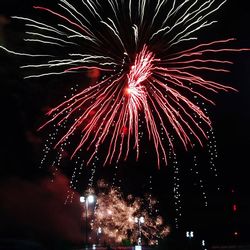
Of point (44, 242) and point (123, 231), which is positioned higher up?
point (123, 231)

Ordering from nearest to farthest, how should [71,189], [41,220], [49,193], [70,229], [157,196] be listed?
1. [41,220]
2. [49,193]
3. [70,229]
4. [71,189]
5. [157,196]

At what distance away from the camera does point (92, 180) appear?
146 ft

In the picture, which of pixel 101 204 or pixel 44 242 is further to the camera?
pixel 101 204

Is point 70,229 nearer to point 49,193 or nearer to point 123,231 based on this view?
point 49,193

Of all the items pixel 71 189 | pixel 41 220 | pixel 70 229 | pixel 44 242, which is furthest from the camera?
pixel 71 189

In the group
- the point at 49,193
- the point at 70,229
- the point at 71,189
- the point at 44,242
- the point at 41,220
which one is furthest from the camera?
the point at 71,189

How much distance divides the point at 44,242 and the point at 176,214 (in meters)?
29.3

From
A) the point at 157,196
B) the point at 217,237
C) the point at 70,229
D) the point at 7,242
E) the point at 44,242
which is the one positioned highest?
the point at 157,196

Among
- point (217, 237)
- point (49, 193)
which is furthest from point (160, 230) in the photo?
point (49, 193)

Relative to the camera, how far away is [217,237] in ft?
177

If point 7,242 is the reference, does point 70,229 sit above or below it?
above

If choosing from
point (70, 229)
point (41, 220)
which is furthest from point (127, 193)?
point (41, 220)

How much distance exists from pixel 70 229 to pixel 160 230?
19.4 meters

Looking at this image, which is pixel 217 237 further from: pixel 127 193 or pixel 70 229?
pixel 70 229
